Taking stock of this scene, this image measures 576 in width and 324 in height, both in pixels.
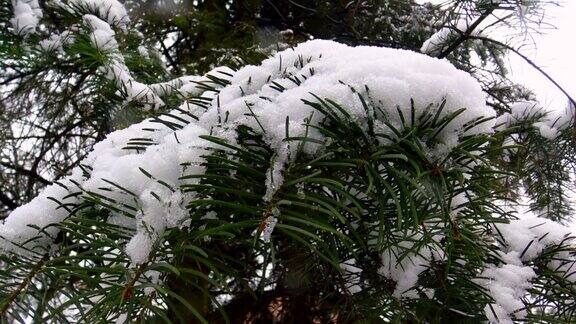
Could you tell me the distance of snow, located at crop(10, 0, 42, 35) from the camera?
1.04 meters

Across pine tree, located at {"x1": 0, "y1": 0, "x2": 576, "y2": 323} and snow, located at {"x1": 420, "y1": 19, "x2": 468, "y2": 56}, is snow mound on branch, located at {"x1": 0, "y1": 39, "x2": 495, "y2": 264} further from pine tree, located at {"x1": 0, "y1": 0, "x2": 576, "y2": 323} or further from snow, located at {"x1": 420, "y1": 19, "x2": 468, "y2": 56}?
snow, located at {"x1": 420, "y1": 19, "x2": 468, "y2": 56}

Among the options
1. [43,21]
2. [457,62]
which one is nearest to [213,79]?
[43,21]

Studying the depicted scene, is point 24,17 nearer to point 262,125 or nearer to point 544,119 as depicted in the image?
point 262,125

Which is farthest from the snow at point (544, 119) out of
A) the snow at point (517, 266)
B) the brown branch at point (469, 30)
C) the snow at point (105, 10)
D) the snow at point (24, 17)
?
the snow at point (24, 17)

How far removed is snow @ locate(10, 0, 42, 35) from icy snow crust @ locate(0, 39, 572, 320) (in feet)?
2.30

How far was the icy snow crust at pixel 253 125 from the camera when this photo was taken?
1.30 feet

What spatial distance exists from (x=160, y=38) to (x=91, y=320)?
69.4 inches

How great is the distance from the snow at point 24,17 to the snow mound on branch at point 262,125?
2.34ft

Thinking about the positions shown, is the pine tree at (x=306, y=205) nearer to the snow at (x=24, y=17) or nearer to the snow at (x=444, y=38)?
the snow at (x=24, y=17)

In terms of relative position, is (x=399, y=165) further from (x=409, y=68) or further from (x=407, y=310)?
(x=407, y=310)

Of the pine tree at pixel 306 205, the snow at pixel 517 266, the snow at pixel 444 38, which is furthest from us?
the snow at pixel 444 38

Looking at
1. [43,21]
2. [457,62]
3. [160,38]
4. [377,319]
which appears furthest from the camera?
[160,38]

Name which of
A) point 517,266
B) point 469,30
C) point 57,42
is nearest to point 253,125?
point 517,266

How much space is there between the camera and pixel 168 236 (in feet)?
1.23
